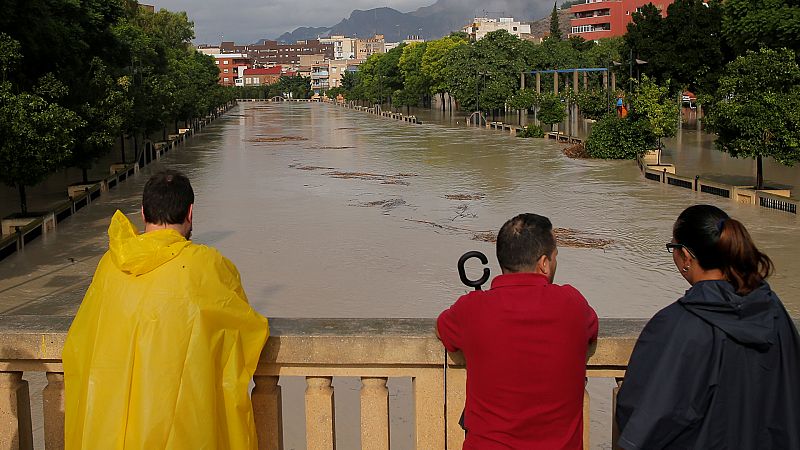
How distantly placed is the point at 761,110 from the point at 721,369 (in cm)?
2160

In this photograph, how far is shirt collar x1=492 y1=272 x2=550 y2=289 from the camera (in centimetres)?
301

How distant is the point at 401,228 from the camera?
65.8 feet

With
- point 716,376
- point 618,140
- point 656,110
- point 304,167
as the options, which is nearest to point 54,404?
point 716,376

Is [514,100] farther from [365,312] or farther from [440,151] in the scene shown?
[365,312]

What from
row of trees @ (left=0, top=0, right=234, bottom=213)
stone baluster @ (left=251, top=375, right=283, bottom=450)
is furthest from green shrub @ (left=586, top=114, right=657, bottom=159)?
stone baluster @ (left=251, top=375, right=283, bottom=450)

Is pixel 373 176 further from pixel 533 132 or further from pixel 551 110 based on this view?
pixel 551 110

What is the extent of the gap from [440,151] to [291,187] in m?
15.7

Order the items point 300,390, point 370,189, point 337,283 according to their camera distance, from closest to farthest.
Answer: point 300,390 < point 337,283 < point 370,189

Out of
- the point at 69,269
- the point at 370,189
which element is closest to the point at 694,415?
the point at 69,269

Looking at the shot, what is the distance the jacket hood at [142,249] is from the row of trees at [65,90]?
16.4 m

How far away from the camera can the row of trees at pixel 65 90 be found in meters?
18.6

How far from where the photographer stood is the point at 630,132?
35.8m

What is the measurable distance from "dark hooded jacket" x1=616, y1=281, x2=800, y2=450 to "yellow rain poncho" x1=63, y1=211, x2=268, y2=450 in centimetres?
139

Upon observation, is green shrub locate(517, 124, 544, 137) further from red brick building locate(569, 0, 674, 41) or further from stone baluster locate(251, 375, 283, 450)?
red brick building locate(569, 0, 674, 41)
